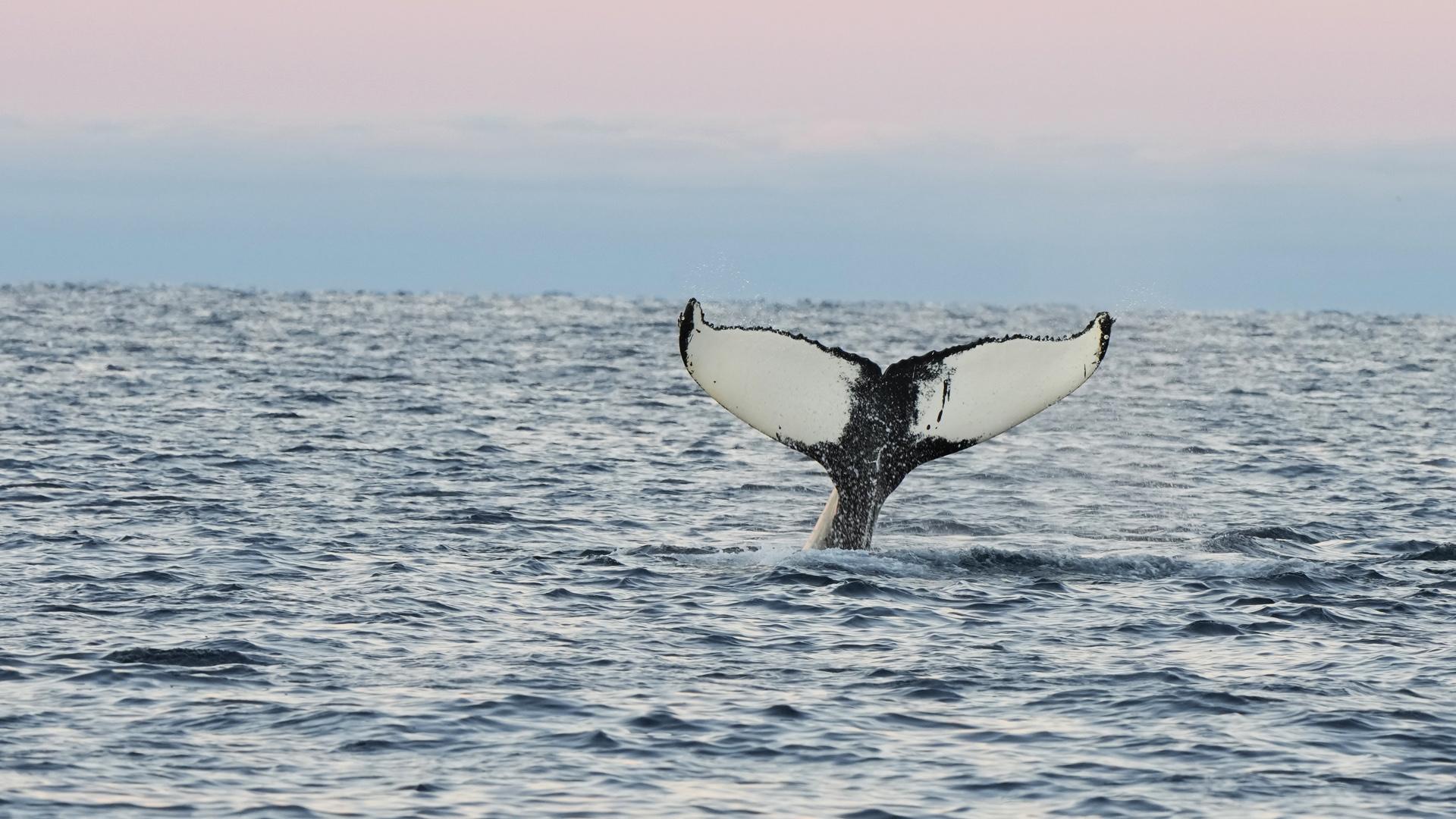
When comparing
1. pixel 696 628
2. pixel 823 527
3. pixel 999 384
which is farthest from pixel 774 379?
pixel 823 527

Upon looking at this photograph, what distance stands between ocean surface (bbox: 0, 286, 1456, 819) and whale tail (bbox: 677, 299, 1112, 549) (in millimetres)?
1254

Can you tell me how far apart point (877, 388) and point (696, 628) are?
94.2 inches

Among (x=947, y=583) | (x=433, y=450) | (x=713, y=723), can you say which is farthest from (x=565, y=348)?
(x=713, y=723)

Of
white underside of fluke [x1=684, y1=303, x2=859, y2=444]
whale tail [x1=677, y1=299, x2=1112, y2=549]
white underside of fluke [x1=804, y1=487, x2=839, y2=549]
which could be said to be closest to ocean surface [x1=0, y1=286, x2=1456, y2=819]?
white underside of fluke [x1=804, y1=487, x2=839, y2=549]

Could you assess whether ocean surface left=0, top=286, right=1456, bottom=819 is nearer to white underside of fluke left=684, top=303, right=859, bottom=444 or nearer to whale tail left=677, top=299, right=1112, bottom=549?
whale tail left=677, top=299, right=1112, bottom=549

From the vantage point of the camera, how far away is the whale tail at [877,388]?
13828mm

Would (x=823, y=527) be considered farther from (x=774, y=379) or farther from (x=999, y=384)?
(x=999, y=384)

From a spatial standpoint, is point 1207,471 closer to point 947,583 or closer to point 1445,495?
point 1445,495

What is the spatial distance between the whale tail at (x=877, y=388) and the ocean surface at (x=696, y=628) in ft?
4.12

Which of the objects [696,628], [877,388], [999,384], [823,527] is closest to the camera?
[696,628]

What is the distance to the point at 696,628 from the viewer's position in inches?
550

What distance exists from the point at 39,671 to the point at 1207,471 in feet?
62.6

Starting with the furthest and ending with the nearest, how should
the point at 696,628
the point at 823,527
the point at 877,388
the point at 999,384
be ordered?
the point at 823,527
the point at 877,388
the point at 999,384
the point at 696,628

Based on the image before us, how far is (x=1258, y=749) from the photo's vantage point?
1090cm
